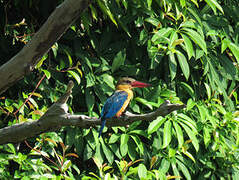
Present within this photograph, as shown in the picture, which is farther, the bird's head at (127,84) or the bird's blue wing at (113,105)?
the bird's head at (127,84)

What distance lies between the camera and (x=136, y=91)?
3.23 metres

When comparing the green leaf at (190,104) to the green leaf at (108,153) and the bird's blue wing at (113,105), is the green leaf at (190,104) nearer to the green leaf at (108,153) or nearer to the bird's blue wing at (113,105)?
the bird's blue wing at (113,105)

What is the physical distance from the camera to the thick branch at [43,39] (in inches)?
70.7

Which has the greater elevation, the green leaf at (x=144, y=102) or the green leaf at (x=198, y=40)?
the green leaf at (x=198, y=40)

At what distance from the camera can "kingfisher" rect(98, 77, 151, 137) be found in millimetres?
2533

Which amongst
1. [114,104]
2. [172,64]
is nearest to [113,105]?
[114,104]

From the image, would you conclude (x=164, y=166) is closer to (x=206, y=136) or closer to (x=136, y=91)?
(x=206, y=136)

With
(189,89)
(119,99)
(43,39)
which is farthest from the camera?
(189,89)

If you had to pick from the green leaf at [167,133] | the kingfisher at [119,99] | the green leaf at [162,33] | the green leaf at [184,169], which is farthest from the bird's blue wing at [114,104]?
the green leaf at [184,169]

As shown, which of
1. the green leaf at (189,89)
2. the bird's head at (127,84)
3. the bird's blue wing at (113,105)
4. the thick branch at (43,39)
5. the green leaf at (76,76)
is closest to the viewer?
the thick branch at (43,39)

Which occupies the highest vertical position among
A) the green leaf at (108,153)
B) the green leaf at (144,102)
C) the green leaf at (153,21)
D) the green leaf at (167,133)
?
the green leaf at (153,21)

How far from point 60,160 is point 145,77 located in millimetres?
986

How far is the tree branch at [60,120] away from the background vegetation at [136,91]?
19.5 inches

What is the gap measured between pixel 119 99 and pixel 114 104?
0.48 feet
